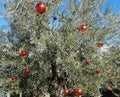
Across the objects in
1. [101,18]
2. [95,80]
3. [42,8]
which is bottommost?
[95,80]

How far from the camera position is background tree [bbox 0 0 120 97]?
1105cm

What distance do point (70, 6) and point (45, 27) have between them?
1.04 meters

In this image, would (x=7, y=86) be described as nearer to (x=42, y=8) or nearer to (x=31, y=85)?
(x=31, y=85)

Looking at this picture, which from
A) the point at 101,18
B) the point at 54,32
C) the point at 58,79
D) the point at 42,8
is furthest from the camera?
the point at 58,79

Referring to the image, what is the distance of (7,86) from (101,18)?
3962 millimetres

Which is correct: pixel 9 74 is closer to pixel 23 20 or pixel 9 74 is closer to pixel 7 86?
pixel 7 86

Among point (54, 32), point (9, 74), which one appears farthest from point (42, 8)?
point (9, 74)

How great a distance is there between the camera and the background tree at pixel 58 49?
11047 millimetres

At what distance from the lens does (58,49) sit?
10812 millimetres

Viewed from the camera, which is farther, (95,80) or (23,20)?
(95,80)

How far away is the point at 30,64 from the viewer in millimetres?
11758

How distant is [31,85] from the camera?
12641 mm

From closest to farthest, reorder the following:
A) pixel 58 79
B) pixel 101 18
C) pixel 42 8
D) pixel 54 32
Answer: pixel 42 8 < pixel 54 32 < pixel 101 18 < pixel 58 79

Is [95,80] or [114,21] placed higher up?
[114,21]
